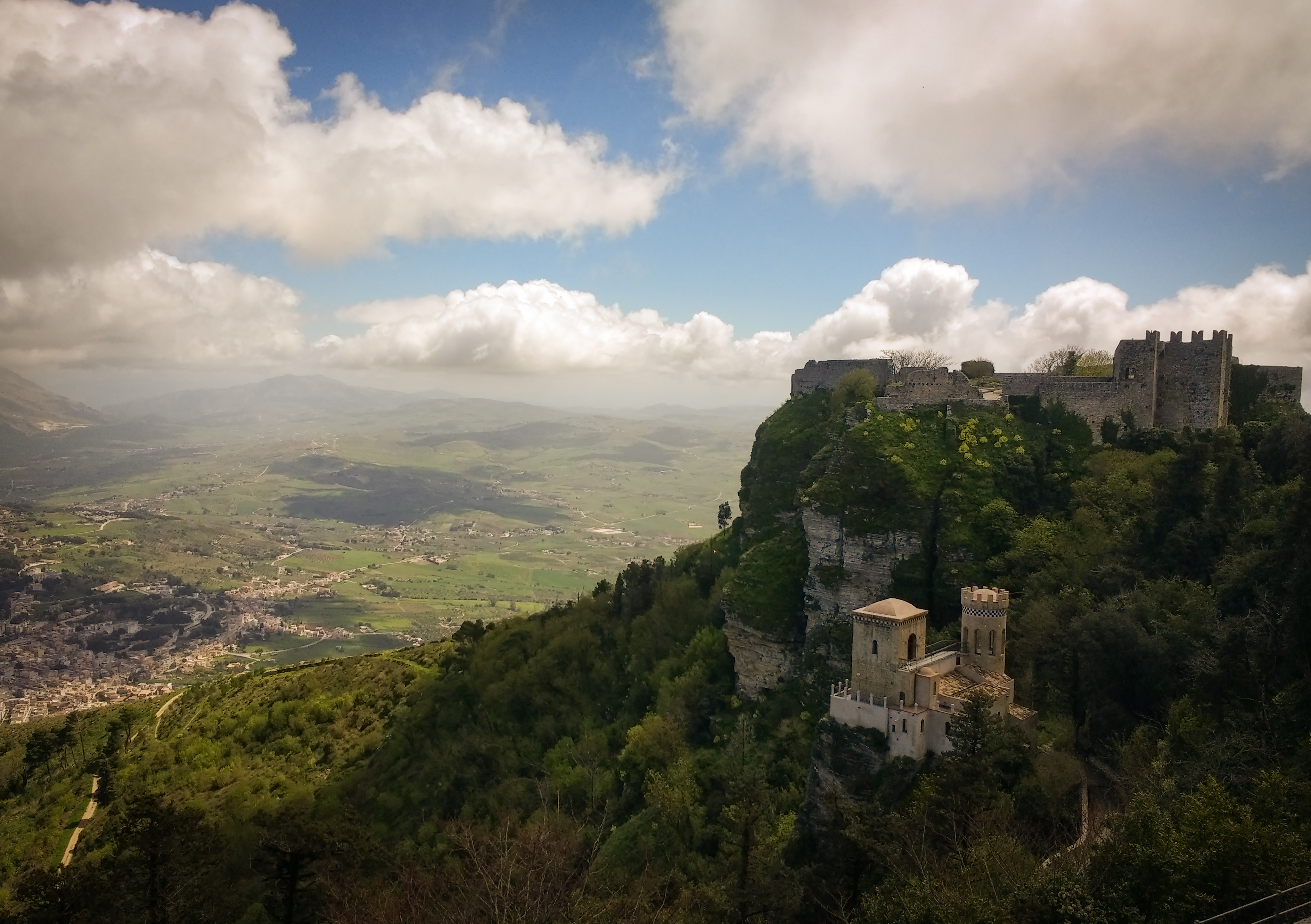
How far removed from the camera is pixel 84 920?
2725 centimetres

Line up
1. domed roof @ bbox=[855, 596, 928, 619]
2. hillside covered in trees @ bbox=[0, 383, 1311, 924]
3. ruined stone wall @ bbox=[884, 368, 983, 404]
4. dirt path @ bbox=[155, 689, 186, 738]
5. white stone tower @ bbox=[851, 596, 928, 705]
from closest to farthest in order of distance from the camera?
hillside covered in trees @ bbox=[0, 383, 1311, 924], white stone tower @ bbox=[851, 596, 928, 705], domed roof @ bbox=[855, 596, 928, 619], ruined stone wall @ bbox=[884, 368, 983, 404], dirt path @ bbox=[155, 689, 186, 738]

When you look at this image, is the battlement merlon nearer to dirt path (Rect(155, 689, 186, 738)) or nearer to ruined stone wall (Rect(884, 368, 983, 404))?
ruined stone wall (Rect(884, 368, 983, 404))

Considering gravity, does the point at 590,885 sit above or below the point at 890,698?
below

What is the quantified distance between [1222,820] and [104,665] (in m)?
164

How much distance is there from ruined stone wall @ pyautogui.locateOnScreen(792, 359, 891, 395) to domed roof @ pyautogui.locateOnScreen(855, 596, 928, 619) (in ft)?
76.7

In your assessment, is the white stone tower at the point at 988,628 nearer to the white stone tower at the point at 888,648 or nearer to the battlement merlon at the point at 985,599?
the battlement merlon at the point at 985,599

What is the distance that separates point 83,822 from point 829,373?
6468 cm

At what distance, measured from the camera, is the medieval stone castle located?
4400 centimetres

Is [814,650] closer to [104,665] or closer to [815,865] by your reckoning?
[815,865]

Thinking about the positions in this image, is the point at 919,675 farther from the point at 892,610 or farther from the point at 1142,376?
the point at 1142,376

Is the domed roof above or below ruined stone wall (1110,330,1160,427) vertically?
below

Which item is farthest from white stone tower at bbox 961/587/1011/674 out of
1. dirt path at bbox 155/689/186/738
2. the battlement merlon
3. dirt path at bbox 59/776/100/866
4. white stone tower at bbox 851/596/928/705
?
dirt path at bbox 155/689/186/738

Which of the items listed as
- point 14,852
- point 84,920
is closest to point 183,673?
point 14,852

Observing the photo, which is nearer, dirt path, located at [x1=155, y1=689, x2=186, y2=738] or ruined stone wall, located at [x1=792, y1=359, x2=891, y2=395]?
ruined stone wall, located at [x1=792, y1=359, x2=891, y2=395]
